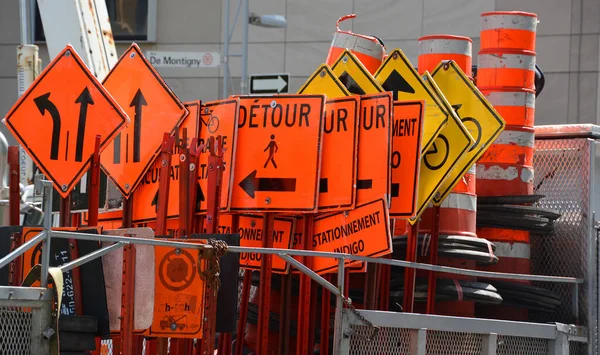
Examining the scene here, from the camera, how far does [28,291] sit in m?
5.25

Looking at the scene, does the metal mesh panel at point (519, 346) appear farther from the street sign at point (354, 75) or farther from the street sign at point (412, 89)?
the street sign at point (354, 75)

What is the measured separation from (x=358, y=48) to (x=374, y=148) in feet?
6.58

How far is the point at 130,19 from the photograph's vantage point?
25719mm

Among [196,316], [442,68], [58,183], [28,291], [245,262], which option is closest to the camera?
[28,291]

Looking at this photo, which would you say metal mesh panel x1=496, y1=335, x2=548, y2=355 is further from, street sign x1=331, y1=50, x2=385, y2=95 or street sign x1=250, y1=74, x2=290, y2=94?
Answer: street sign x1=250, y1=74, x2=290, y2=94

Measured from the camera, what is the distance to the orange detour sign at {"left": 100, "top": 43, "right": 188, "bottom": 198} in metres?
7.83

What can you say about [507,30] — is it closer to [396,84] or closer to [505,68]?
[505,68]

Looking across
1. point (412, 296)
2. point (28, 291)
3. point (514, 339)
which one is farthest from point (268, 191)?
point (28, 291)

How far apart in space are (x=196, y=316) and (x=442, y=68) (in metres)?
3.24

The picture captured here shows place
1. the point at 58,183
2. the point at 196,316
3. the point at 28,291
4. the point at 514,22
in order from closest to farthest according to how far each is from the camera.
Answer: the point at 28,291 → the point at 196,316 → the point at 58,183 → the point at 514,22

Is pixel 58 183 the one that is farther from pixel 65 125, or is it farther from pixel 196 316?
pixel 196 316

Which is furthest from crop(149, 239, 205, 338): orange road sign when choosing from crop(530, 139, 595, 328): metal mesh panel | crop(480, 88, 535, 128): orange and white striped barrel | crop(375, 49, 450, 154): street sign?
crop(480, 88, 535, 128): orange and white striped barrel

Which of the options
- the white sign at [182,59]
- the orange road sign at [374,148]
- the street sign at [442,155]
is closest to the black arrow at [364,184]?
the orange road sign at [374,148]

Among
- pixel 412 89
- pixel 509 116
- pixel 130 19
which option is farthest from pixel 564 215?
pixel 130 19
